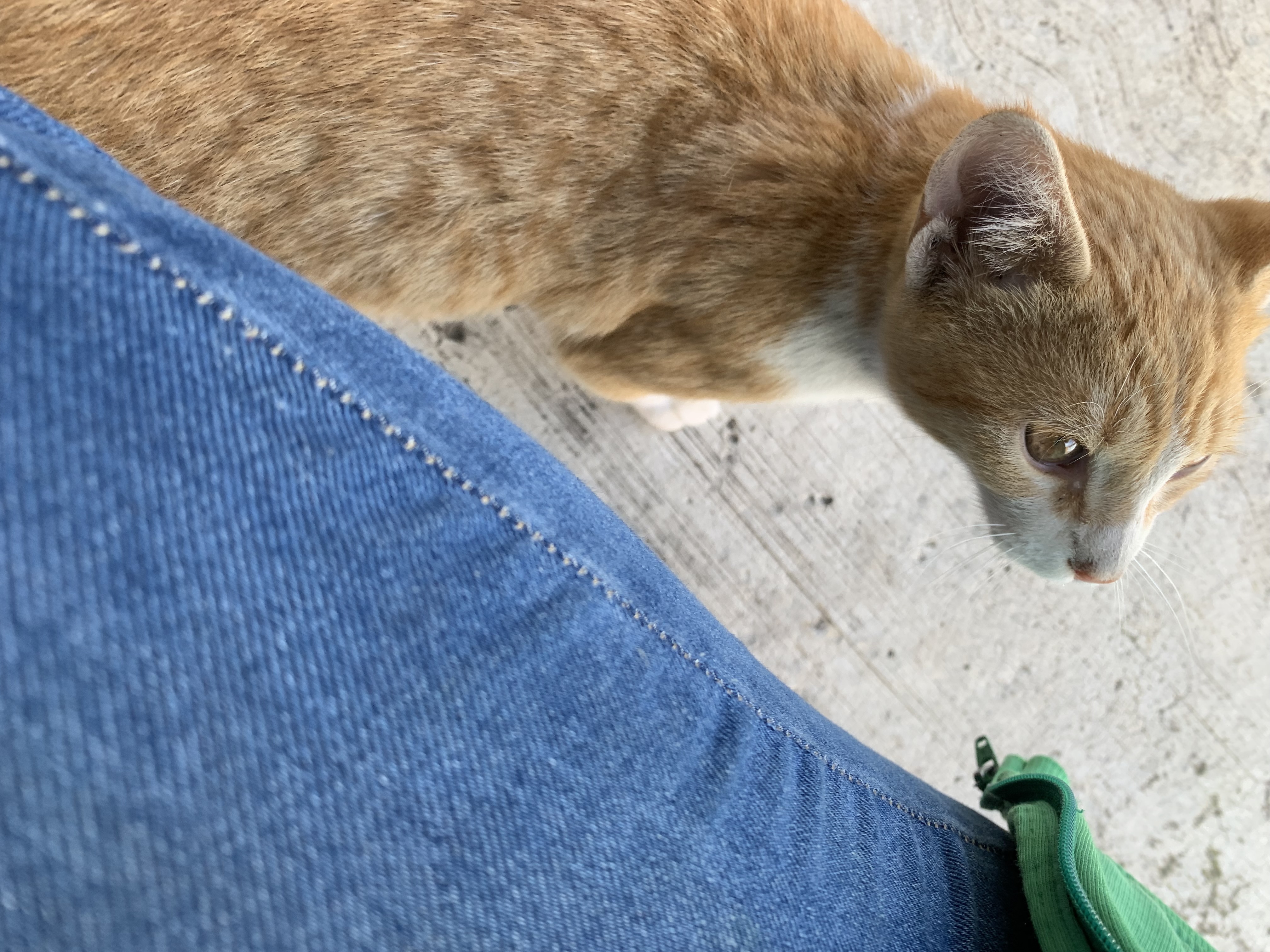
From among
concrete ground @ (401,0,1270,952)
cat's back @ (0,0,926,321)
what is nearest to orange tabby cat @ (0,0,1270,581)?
cat's back @ (0,0,926,321)

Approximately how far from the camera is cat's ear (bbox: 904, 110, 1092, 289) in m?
1.04

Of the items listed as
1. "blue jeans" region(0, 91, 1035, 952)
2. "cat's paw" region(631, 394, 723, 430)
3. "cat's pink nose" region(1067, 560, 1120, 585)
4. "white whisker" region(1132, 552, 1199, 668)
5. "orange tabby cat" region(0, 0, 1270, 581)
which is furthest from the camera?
"white whisker" region(1132, 552, 1199, 668)

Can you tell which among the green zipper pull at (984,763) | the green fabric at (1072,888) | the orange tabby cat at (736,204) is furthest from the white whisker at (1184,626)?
the green fabric at (1072,888)

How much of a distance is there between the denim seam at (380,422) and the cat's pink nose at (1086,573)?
57 centimetres

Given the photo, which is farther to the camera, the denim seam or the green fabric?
the green fabric

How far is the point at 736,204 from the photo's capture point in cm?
135

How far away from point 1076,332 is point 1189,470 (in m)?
0.43

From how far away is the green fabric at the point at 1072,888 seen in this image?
91cm

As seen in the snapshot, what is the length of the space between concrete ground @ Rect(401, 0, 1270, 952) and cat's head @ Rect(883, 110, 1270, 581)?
532 mm

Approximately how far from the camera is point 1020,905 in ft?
3.54

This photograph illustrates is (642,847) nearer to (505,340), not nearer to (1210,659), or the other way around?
(505,340)

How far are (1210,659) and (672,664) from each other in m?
1.67

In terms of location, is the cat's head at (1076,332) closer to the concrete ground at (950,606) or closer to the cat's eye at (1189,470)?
the cat's eye at (1189,470)

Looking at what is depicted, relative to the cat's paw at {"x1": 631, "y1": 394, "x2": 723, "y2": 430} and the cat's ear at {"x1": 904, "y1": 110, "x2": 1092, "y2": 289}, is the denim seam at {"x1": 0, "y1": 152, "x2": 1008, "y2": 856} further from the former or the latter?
the cat's paw at {"x1": 631, "y1": 394, "x2": 723, "y2": 430}
